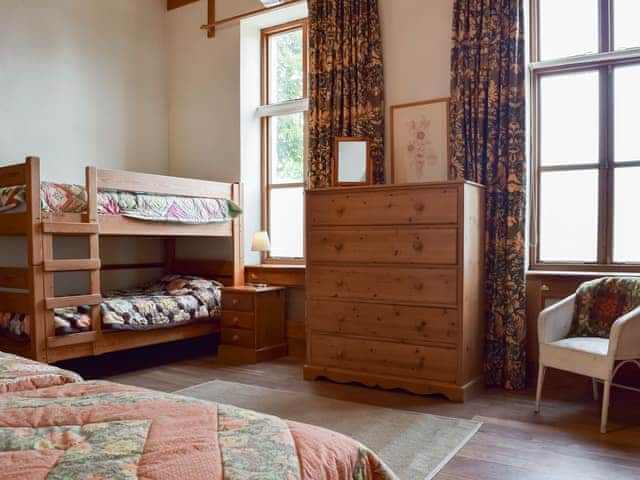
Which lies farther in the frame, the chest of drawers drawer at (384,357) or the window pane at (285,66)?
the window pane at (285,66)

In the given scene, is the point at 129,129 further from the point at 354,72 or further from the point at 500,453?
the point at 500,453

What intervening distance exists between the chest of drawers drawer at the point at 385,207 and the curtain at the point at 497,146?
1.73ft

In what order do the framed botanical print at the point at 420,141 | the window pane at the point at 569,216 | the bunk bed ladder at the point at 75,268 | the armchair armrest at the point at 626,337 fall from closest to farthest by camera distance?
1. the armchair armrest at the point at 626,337
2. the bunk bed ladder at the point at 75,268
3. the window pane at the point at 569,216
4. the framed botanical print at the point at 420,141

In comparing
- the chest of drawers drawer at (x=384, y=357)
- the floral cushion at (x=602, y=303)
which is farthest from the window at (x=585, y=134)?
the chest of drawers drawer at (x=384, y=357)

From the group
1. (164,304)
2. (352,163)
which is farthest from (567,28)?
(164,304)

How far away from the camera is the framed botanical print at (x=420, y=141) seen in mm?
4250

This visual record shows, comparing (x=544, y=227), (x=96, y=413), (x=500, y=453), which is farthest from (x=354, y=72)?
(x=96, y=413)

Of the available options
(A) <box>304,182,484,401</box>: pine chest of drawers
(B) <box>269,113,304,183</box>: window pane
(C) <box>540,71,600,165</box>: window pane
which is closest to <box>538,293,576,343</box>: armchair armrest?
(A) <box>304,182,484,401</box>: pine chest of drawers

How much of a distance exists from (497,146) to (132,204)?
9.02ft

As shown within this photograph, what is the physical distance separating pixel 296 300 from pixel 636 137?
299 centimetres

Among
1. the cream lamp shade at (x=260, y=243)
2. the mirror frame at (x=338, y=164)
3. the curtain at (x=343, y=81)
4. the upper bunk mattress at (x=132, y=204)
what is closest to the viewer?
the upper bunk mattress at (x=132, y=204)

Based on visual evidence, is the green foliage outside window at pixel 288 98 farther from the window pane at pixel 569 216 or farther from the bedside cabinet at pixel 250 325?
the window pane at pixel 569 216

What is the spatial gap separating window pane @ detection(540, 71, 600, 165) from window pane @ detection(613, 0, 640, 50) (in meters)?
0.27

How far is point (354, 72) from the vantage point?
14.8 feet
